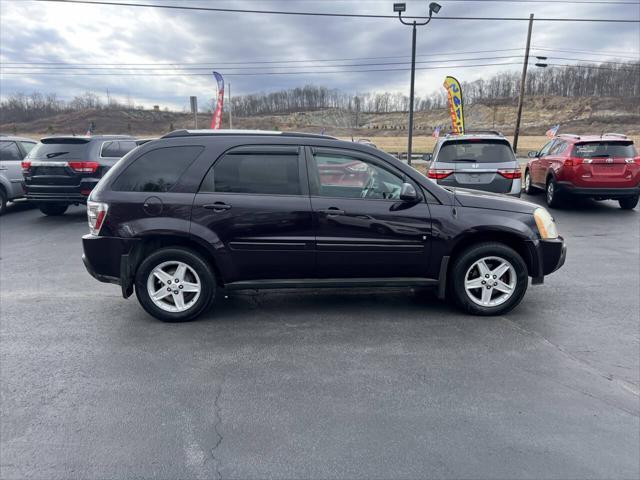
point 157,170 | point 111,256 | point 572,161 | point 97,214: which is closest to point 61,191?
point 97,214

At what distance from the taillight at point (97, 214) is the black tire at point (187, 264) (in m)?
0.55

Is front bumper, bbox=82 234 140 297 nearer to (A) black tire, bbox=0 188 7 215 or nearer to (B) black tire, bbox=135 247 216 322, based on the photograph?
(B) black tire, bbox=135 247 216 322

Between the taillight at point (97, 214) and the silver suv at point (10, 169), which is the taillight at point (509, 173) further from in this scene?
the silver suv at point (10, 169)

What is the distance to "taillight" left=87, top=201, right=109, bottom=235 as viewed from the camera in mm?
4238

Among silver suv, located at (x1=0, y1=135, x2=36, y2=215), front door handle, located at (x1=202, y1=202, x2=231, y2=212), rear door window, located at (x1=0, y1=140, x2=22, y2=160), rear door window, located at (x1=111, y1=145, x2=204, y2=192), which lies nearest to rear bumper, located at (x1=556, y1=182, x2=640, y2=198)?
front door handle, located at (x1=202, y1=202, x2=231, y2=212)

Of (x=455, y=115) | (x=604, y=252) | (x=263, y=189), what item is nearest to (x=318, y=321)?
(x=263, y=189)

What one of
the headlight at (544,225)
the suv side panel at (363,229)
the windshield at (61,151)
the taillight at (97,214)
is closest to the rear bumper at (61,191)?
the windshield at (61,151)

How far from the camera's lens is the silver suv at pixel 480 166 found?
27.6ft

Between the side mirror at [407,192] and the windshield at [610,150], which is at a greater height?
the windshield at [610,150]

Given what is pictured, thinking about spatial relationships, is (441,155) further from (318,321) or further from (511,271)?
(318,321)

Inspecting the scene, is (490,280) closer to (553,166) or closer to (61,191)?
(553,166)

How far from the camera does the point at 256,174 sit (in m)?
4.33

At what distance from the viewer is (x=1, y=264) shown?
6680 millimetres

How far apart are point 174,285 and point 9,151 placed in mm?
9483
